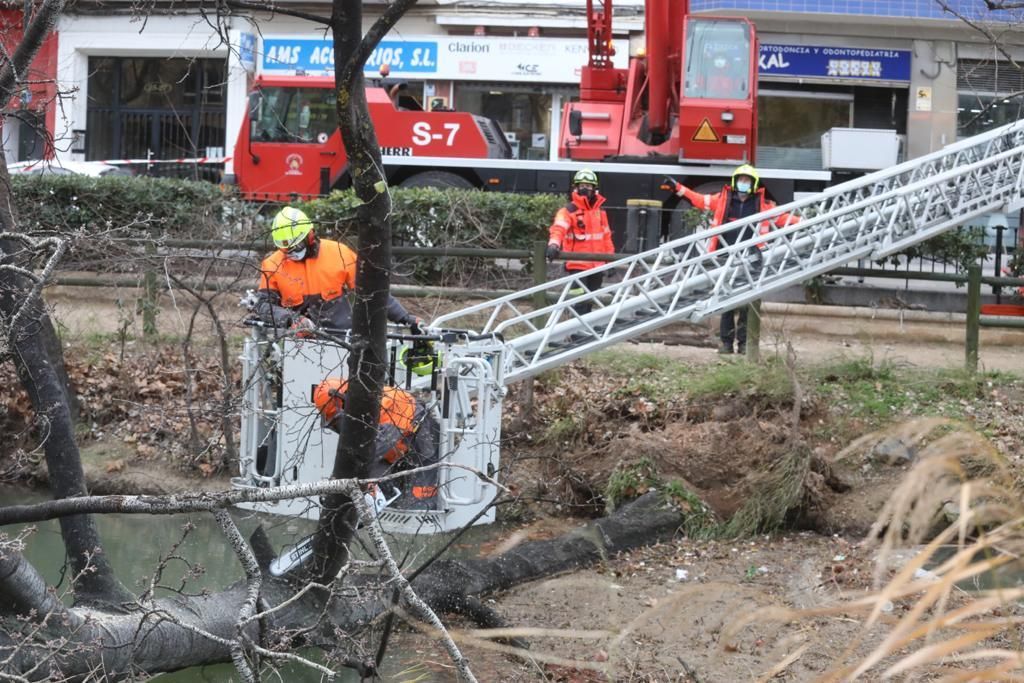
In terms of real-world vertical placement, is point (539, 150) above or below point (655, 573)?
above

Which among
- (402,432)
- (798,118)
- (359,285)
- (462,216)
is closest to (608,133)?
(462,216)

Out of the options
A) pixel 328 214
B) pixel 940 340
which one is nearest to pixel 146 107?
pixel 328 214

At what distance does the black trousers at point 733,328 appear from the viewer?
37.7 feet

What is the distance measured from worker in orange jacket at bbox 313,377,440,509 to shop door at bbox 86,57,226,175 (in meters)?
21.2

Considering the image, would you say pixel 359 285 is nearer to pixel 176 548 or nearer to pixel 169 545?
pixel 176 548

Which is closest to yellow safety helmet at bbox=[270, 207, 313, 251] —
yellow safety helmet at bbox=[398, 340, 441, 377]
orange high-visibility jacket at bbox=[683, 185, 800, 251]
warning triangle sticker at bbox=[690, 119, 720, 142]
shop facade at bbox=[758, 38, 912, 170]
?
yellow safety helmet at bbox=[398, 340, 441, 377]

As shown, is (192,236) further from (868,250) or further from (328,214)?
(868,250)

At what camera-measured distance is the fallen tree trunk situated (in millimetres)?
4531

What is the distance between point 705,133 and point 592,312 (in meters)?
6.84

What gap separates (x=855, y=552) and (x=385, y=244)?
4.15 meters

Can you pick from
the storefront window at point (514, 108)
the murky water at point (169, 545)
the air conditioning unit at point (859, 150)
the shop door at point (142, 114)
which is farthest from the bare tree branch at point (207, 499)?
the shop door at point (142, 114)

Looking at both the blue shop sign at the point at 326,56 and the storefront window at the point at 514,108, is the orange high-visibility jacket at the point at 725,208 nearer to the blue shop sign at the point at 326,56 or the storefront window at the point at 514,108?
the blue shop sign at the point at 326,56

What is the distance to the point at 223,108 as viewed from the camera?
2745cm

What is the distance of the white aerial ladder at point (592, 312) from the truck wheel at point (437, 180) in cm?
374
